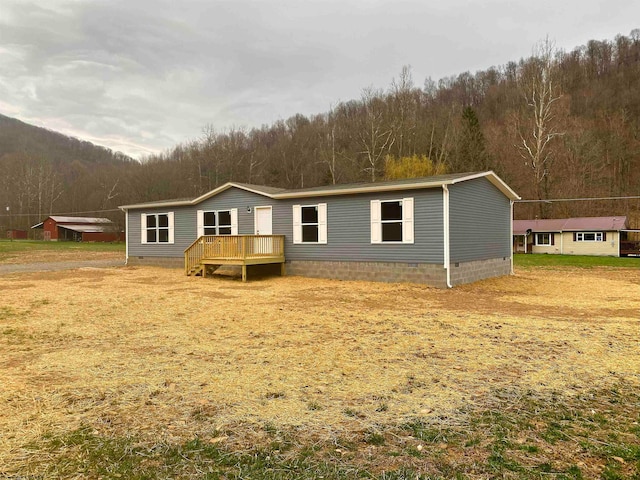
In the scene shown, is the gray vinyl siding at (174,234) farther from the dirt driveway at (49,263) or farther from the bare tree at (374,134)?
the bare tree at (374,134)

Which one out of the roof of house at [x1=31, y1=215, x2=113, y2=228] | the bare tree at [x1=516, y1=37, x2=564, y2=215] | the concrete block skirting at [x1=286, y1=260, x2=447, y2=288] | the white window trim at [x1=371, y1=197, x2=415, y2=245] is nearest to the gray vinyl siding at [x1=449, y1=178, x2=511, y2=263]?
the concrete block skirting at [x1=286, y1=260, x2=447, y2=288]

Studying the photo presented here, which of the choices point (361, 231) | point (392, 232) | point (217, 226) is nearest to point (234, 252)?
point (217, 226)

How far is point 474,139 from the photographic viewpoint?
34.8m

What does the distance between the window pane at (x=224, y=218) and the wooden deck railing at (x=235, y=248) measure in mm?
1610

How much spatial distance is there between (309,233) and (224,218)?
4117 millimetres

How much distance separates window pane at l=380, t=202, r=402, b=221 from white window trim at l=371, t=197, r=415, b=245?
0.09m

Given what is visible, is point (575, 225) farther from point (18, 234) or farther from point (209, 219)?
point (18, 234)

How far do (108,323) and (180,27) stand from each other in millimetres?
12537

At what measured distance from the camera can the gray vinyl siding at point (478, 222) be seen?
1202 cm

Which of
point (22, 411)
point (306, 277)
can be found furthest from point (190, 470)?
point (306, 277)

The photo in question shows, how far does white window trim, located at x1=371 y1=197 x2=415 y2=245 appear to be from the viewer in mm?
12062

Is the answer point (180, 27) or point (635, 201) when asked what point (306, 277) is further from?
point (635, 201)

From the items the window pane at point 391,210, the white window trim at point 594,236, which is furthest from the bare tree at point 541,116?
the window pane at point 391,210

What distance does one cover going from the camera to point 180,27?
49.7 ft
